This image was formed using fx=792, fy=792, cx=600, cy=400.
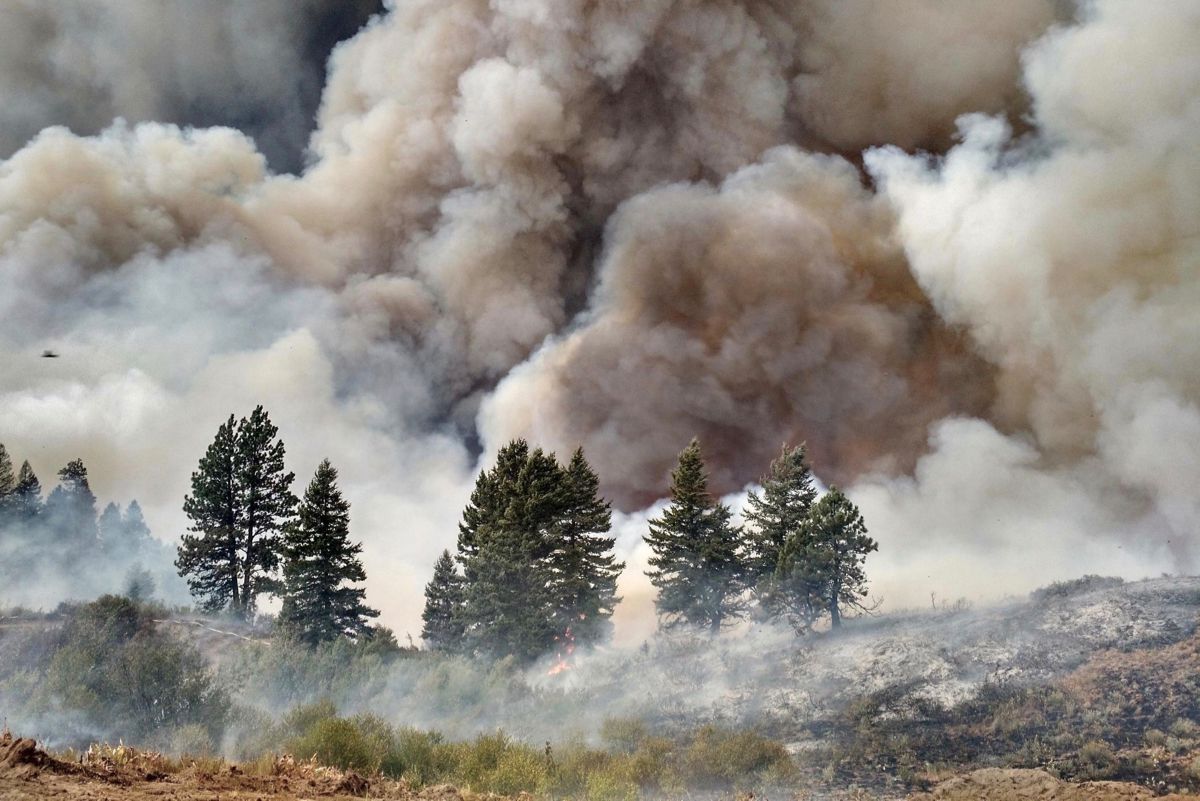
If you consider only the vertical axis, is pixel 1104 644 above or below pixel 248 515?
below

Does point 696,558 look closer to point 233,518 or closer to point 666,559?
point 666,559

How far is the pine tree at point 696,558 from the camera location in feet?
131

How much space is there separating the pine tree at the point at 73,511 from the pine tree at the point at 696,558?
4387cm

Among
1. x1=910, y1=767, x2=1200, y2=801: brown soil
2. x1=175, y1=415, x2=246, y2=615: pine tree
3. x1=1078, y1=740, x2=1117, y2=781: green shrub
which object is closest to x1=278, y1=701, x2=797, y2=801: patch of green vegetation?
x1=910, y1=767, x2=1200, y2=801: brown soil

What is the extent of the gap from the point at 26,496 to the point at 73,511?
457cm

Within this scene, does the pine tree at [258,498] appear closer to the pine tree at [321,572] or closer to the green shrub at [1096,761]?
the pine tree at [321,572]

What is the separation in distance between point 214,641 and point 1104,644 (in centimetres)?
3739

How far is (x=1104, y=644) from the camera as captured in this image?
26.5 m

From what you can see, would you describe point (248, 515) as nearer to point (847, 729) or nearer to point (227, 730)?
point (227, 730)

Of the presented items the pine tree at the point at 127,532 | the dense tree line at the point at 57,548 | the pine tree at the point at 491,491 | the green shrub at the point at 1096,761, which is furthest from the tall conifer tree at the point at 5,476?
the green shrub at the point at 1096,761

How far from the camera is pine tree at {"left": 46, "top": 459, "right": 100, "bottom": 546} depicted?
59.7m

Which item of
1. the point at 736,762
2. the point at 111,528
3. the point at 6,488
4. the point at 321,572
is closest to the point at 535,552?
the point at 321,572

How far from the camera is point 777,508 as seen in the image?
40969 millimetres

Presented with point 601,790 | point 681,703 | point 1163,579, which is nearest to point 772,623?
point 681,703
